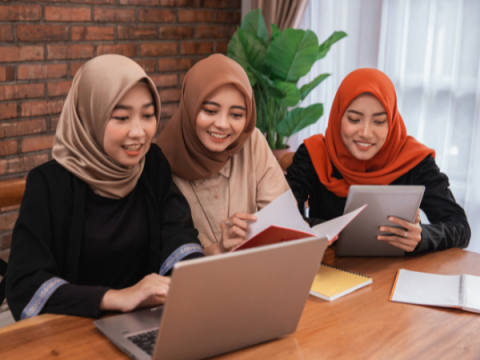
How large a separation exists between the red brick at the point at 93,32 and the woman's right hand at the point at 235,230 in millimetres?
1688

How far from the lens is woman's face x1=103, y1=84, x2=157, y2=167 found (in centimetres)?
130

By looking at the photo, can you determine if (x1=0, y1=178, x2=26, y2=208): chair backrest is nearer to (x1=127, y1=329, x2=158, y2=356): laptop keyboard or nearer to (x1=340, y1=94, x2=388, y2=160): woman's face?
(x1=127, y1=329, x2=158, y2=356): laptop keyboard

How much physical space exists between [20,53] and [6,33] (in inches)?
4.3

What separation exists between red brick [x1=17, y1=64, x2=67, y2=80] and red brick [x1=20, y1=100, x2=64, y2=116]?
13 centimetres

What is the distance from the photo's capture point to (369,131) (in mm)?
1722

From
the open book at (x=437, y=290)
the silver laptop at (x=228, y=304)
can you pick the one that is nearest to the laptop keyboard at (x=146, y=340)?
the silver laptop at (x=228, y=304)

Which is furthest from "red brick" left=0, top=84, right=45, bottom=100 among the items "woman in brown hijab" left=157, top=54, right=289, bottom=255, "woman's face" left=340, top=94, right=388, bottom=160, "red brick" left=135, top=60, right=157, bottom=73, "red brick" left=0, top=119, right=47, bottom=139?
"woman's face" left=340, top=94, right=388, bottom=160

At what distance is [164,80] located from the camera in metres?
3.09

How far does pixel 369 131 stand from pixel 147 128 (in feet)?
2.66

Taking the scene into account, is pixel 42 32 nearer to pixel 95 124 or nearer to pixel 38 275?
pixel 95 124

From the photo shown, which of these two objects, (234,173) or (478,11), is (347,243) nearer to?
(234,173)

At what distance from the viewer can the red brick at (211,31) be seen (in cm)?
326

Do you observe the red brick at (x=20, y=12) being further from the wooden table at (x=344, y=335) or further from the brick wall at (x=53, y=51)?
the wooden table at (x=344, y=335)

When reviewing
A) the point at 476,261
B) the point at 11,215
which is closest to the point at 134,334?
the point at 476,261
